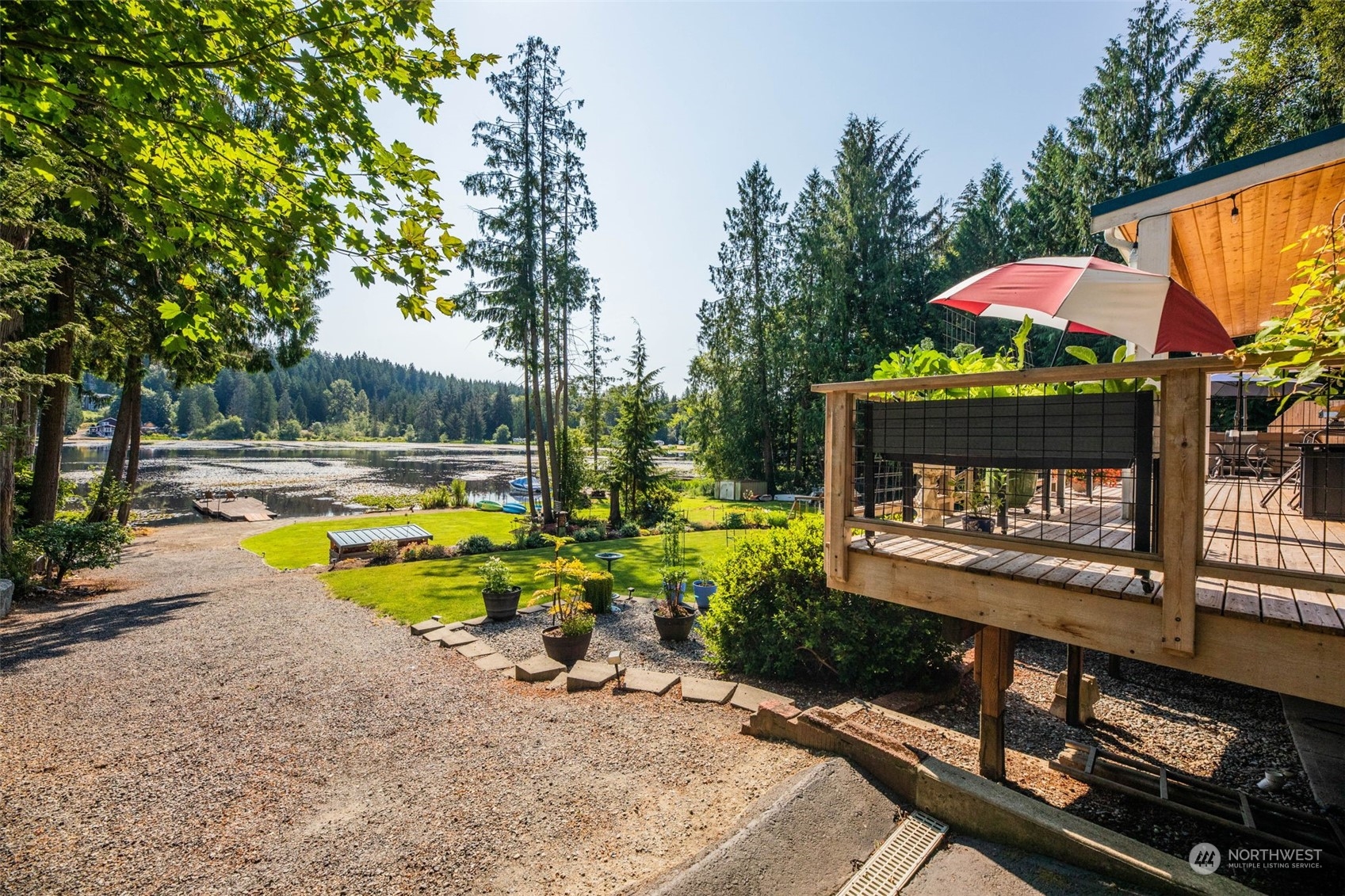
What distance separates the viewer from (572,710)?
17.5ft

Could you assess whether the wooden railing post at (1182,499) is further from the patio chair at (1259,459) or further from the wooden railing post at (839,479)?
the patio chair at (1259,459)

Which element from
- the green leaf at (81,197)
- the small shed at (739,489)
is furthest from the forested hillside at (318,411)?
the green leaf at (81,197)

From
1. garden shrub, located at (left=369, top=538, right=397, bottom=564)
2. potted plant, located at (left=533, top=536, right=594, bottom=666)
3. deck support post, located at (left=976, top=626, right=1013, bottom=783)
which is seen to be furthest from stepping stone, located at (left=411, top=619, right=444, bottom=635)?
deck support post, located at (left=976, top=626, right=1013, bottom=783)

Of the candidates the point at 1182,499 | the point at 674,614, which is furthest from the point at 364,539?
the point at 1182,499

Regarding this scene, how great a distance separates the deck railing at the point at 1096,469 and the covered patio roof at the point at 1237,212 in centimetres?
163

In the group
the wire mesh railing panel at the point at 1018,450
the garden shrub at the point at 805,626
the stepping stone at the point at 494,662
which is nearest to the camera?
the wire mesh railing panel at the point at 1018,450

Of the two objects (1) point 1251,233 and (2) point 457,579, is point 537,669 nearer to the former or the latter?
(2) point 457,579

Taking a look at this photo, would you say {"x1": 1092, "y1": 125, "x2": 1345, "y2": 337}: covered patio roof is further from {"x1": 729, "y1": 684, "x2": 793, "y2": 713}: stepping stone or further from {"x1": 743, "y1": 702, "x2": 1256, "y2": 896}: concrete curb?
{"x1": 729, "y1": 684, "x2": 793, "y2": 713}: stepping stone

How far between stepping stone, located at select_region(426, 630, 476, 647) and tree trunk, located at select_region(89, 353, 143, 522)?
9485 millimetres

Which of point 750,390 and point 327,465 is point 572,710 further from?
point 327,465

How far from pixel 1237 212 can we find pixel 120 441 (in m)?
19.2

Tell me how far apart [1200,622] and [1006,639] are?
1208 millimetres

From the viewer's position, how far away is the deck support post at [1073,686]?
489 centimetres

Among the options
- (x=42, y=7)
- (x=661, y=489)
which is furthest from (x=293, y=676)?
(x=661, y=489)
